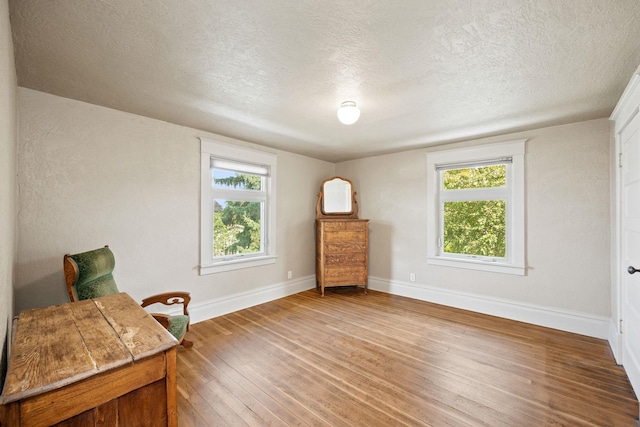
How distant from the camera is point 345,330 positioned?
3002 mm

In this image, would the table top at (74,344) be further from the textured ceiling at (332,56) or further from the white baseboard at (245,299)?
the white baseboard at (245,299)

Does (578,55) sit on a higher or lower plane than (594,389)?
higher

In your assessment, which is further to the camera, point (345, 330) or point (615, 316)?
point (345, 330)

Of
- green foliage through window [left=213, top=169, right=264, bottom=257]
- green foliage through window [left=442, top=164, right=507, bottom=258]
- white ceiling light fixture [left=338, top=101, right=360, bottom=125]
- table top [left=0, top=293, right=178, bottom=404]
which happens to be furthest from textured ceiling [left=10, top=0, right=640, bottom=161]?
table top [left=0, top=293, right=178, bottom=404]

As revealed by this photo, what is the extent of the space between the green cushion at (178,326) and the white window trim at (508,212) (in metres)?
3.19

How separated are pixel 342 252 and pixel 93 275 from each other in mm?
3040

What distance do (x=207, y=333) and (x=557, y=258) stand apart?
12.8 feet

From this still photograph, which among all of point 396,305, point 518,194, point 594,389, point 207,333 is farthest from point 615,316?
point 207,333

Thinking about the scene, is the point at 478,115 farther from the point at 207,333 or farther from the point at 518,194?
the point at 207,333

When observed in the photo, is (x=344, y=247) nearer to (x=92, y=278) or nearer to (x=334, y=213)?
(x=334, y=213)

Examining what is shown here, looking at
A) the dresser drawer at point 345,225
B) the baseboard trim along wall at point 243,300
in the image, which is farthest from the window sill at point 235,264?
the dresser drawer at point 345,225

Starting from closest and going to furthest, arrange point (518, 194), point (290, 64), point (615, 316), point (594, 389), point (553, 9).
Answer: point (553, 9), point (290, 64), point (594, 389), point (615, 316), point (518, 194)

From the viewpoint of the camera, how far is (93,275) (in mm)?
2004

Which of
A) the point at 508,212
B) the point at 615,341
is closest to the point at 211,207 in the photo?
the point at 508,212
